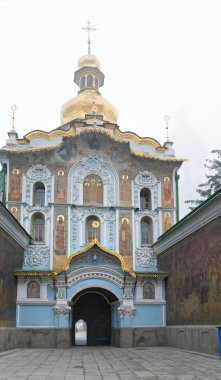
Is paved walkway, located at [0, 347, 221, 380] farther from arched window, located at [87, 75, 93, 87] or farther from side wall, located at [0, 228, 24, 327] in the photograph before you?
arched window, located at [87, 75, 93, 87]

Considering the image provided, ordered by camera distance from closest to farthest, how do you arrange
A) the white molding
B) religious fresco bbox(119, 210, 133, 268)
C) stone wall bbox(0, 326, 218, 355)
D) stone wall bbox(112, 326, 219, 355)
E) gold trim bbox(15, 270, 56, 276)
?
stone wall bbox(112, 326, 219, 355) → the white molding → stone wall bbox(0, 326, 218, 355) → gold trim bbox(15, 270, 56, 276) → religious fresco bbox(119, 210, 133, 268)

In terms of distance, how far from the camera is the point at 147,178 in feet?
83.8

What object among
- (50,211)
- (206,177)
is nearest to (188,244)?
(50,211)

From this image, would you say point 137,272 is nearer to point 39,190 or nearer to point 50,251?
point 50,251

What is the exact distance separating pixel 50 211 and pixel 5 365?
10807 millimetres

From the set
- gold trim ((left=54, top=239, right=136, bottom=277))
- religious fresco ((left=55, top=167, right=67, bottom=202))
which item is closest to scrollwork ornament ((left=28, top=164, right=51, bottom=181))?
religious fresco ((left=55, top=167, right=67, bottom=202))

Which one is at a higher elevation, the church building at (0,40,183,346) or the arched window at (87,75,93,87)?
the arched window at (87,75,93,87)

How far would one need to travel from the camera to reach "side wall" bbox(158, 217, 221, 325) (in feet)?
53.2

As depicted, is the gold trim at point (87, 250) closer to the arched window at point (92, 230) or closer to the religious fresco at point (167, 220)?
the arched window at point (92, 230)

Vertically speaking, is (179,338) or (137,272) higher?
(137,272)

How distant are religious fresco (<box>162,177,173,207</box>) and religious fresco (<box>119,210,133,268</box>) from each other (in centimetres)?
197

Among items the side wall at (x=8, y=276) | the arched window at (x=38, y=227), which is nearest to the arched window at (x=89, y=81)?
the arched window at (x=38, y=227)

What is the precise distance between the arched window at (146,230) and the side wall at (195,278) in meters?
2.18

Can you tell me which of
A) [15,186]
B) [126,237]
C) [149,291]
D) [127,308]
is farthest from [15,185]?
[149,291]
